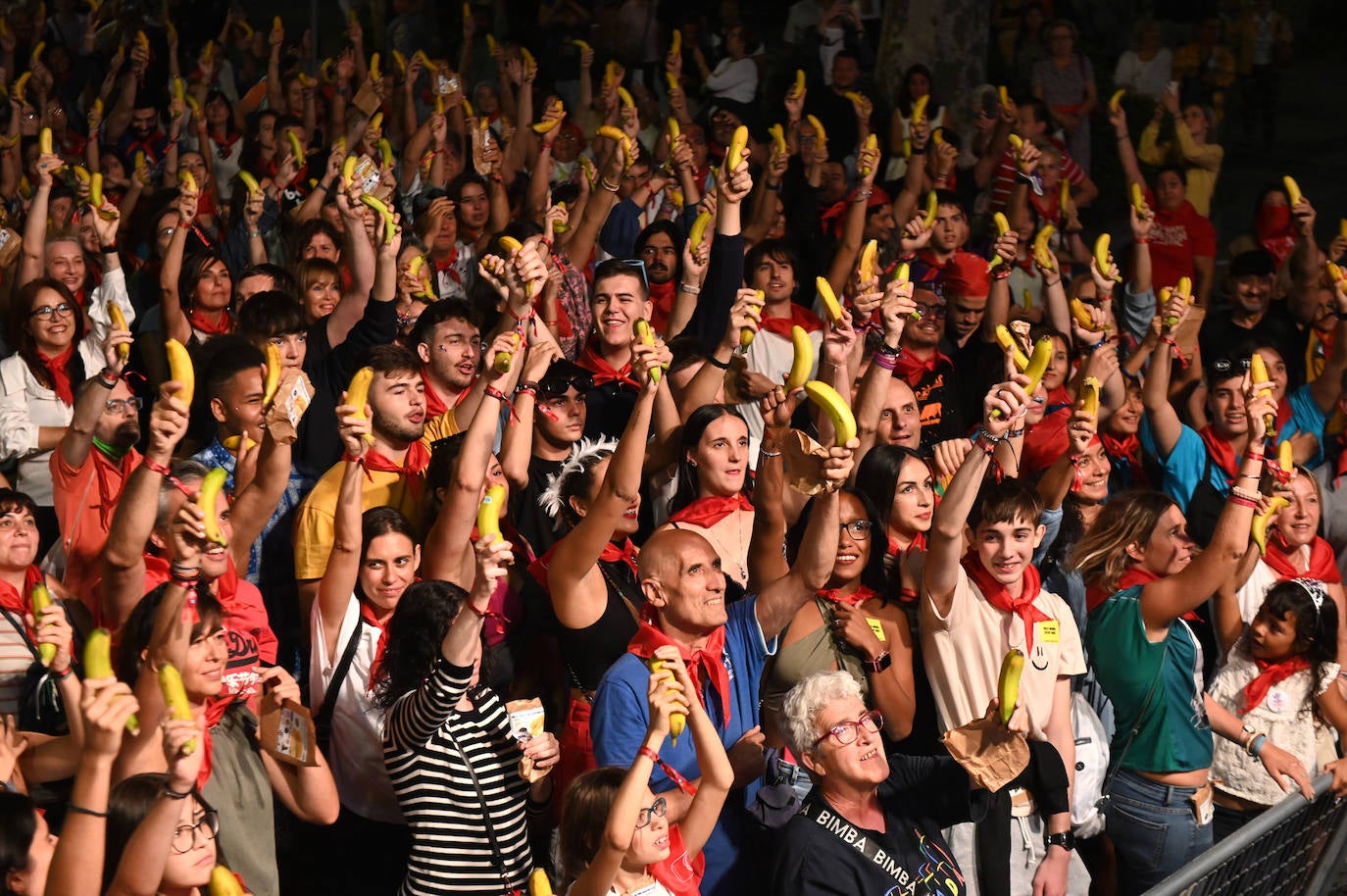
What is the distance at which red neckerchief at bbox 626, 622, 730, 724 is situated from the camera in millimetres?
4023

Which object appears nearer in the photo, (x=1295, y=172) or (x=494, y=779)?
(x=494, y=779)

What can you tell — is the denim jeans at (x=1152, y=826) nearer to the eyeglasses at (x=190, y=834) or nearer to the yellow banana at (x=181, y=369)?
the eyeglasses at (x=190, y=834)

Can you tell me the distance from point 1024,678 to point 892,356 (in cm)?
130

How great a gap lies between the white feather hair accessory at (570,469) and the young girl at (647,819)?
4.76 feet

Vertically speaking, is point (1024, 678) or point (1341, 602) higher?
point (1024, 678)

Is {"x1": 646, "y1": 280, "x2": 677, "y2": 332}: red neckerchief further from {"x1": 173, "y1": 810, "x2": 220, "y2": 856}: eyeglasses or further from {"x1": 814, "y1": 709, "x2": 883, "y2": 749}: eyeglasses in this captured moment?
{"x1": 173, "y1": 810, "x2": 220, "y2": 856}: eyeglasses

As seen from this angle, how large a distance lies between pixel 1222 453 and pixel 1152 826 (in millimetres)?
2108

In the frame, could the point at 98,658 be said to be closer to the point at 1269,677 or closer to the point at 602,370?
the point at 602,370

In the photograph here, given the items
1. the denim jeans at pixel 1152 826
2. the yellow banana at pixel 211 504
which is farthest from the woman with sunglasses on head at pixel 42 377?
the denim jeans at pixel 1152 826

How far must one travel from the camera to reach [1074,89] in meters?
11.6

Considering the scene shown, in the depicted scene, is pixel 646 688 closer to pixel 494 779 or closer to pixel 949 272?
pixel 494 779

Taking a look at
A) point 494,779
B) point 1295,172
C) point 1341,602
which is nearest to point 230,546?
point 494,779

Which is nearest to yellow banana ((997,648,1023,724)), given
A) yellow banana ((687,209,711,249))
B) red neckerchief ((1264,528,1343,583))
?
red neckerchief ((1264,528,1343,583))

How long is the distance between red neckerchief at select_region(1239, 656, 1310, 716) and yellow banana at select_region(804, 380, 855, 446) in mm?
1975
